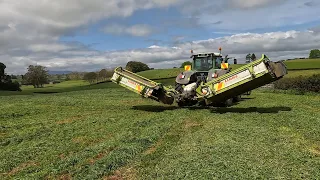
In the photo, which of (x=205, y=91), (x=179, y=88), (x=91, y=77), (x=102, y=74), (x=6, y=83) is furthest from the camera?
(x=91, y=77)

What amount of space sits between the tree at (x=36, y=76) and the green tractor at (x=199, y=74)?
6214cm

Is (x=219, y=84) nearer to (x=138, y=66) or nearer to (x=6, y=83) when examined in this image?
(x=6, y=83)

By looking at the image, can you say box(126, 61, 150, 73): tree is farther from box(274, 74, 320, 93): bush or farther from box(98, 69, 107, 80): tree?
box(274, 74, 320, 93): bush

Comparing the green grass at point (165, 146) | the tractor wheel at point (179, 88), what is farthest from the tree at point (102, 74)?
the green grass at point (165, 146)

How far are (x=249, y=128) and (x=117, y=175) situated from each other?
4997 mm

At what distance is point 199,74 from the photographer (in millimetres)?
15578

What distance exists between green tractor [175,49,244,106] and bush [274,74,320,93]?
9168 millimetres

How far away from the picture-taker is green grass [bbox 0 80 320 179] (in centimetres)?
575

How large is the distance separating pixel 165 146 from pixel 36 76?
69.6m

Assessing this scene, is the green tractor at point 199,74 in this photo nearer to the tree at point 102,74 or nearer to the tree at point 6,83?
the tree at point 6,83

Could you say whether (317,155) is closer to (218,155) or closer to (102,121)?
(218,155)

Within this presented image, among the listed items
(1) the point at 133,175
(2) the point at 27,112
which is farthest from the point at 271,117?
(2) the point at 27,112

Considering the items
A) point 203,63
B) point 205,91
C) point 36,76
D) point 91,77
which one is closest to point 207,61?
point 203,63

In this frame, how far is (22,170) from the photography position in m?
6.03
